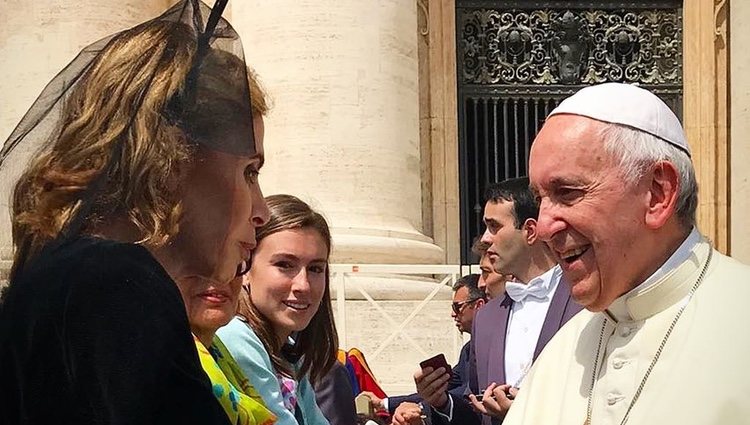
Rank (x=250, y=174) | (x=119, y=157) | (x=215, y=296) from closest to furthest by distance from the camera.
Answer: (x=119, y=157) < (x=250, y=174) < (x=215, y=296)

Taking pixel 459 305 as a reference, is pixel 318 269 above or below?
above

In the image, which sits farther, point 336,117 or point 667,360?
point 336,117

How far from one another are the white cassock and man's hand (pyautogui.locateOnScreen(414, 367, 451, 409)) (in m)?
2.24

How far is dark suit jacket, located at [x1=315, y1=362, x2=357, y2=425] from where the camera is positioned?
4.85m

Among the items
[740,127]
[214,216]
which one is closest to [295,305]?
[214,216]

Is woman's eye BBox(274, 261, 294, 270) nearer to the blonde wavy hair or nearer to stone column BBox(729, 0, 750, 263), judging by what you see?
the blonde wavy hair

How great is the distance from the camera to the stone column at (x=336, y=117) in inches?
414

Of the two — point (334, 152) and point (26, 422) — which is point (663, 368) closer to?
point (26, 422)

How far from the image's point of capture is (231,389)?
286 centimetres

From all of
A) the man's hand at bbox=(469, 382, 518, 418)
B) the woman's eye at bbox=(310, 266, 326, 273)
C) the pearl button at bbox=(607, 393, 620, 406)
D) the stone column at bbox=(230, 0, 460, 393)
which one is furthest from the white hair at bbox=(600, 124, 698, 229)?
the stone column at bbox=(230, 0, 460, 393)

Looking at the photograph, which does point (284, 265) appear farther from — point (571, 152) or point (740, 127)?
point (740, 127)

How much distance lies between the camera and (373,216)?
416 inches

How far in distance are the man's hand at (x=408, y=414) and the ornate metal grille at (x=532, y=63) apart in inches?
269

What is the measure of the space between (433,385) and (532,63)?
7.66 meters
